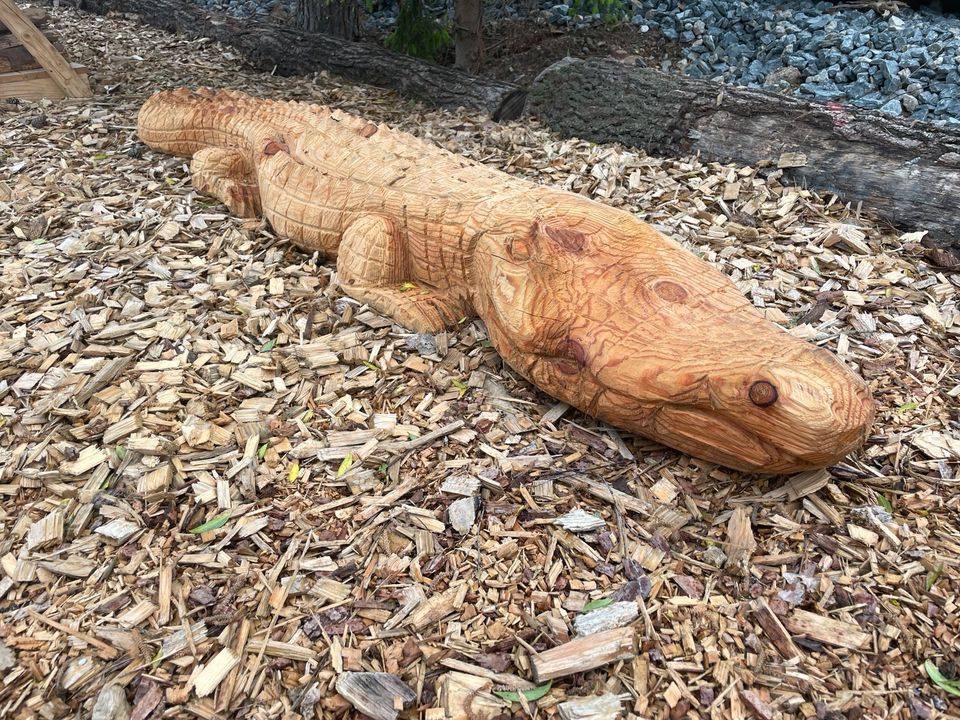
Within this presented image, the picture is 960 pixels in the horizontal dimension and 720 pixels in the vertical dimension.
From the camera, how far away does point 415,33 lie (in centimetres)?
681

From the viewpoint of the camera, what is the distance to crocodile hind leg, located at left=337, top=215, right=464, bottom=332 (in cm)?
306

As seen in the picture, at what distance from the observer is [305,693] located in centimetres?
176

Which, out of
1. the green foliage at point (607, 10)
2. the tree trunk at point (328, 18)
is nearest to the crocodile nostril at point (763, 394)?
the green foliage at point (607, 10)

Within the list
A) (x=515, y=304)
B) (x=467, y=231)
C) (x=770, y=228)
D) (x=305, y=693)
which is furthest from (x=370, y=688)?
(x=770, y=228)

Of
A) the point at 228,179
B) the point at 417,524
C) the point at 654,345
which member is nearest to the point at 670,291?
the point at 654,345

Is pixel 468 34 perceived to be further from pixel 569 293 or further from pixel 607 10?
pixel 569 293

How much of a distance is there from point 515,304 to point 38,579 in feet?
5.98

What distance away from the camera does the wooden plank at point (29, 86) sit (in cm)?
578

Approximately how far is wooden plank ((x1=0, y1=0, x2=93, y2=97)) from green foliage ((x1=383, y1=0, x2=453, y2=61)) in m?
3.02

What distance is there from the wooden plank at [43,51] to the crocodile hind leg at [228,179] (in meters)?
2.53

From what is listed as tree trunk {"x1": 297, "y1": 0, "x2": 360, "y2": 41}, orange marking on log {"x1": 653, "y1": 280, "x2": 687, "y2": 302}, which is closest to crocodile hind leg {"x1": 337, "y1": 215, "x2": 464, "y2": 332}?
orange marking on log {"x1": 653, "y1": 280, "x2": 687, "y2": 302}

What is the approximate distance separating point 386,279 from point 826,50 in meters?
5.69

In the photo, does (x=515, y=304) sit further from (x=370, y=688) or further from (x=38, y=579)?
(x=38, y=579)

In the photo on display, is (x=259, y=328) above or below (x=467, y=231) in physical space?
below
